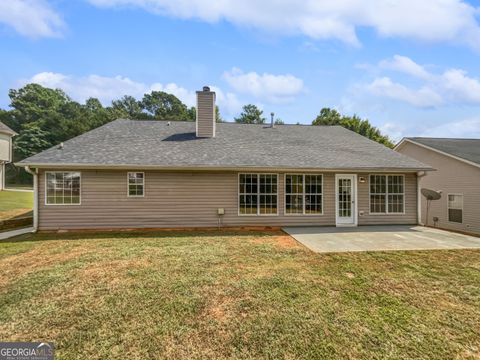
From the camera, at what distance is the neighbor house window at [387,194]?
10508 mm

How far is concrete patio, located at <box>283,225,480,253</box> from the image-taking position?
7.19m

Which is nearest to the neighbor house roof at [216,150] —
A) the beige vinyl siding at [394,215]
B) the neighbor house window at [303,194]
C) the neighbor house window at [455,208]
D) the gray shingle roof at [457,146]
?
the neighbor house window at [303,194]

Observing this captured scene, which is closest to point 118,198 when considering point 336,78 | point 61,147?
point 61,147

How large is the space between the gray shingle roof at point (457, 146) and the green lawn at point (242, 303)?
8.67m

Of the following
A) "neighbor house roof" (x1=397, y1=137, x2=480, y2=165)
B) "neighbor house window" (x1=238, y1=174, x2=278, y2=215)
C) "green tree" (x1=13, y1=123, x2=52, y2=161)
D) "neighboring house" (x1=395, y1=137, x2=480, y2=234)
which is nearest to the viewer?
"neighbor house window" (x1=238, y1=174, x2=278, y2=215)

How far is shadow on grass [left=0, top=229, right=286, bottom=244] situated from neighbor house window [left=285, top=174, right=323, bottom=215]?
1.34 metres

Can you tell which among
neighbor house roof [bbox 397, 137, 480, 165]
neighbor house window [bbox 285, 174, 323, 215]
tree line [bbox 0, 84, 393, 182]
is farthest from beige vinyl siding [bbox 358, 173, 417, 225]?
tree line [bbox 0, 84, 393, 182]

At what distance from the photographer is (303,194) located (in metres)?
10.2

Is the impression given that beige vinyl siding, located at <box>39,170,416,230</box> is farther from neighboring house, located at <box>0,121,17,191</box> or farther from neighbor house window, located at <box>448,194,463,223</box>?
neighboring house, located at <box>0,121,17,191</box>

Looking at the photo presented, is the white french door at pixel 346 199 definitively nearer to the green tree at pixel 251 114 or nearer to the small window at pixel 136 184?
the small window at pixel 136 184

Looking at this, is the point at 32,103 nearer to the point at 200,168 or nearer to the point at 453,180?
the point at 200,168

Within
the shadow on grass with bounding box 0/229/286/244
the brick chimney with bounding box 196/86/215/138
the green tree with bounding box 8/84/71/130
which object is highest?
the green tree with bounding box 8/84/71/130

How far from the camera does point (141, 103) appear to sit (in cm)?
5606

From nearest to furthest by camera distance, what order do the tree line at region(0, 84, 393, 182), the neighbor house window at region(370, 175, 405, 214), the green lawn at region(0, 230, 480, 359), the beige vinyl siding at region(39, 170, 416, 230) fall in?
the green lawn at region(0, 230, 480, 359) → the beige vinyl siding at region(39, 170, 416, 230) → the neighbor house window at region(370, 175, 405, 214) → the tree line at region(0, 84, 393, 182)
